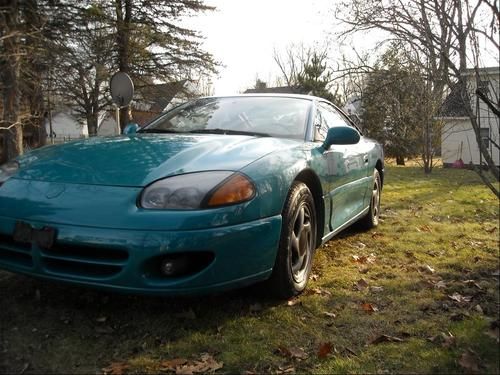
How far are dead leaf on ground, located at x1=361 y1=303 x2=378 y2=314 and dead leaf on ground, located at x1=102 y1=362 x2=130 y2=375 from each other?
1.51 m

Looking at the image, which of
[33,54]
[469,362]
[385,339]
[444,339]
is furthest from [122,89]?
[469,362]

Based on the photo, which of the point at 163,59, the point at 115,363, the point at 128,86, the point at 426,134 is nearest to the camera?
the point at 115,363

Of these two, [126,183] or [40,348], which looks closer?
[40,348]

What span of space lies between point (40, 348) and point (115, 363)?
41 centimetres

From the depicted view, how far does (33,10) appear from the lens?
47.1ft

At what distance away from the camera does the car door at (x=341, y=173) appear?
3.68m

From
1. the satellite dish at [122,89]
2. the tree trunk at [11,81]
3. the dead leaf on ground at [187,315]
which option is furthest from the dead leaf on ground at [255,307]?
the tree trunk at [11,81]

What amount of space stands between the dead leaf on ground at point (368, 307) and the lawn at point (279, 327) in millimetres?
14

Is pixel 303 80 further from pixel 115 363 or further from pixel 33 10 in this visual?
pixel 115 363

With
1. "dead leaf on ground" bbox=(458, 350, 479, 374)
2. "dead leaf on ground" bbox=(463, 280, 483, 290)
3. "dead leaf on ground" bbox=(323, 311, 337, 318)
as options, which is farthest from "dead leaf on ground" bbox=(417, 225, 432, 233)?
"dead leaf on ground" bbox=(458, 350, 479, 374)

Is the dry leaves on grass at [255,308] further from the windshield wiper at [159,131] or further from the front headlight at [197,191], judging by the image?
the windshield wiper at [159,131]

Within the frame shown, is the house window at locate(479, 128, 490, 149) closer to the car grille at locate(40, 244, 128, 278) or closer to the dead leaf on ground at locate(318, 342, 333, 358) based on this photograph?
the dead leaf on ground at locate(318, 342, 333, 358)

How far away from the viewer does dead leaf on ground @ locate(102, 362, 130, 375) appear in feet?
7.02

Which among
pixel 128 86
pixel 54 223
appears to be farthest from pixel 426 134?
pixel 54 223
